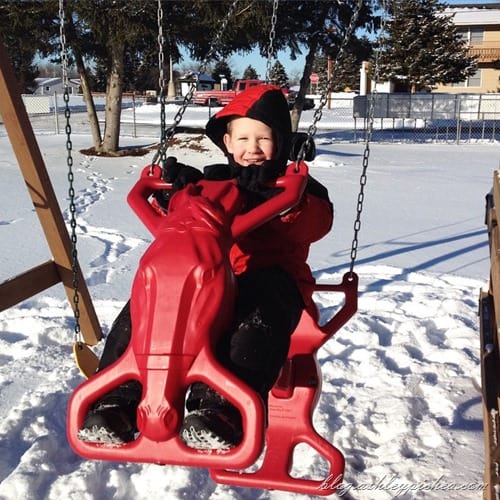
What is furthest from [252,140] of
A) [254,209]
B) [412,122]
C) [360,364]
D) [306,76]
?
[412,122]

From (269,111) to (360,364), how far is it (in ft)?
5.80

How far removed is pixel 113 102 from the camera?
12.3 meters

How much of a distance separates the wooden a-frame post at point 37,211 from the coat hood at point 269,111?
134 cm

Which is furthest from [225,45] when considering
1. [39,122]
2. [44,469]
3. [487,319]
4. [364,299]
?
[39,122]

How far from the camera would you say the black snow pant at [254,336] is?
142cm

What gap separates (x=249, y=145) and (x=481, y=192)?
7.31 metres

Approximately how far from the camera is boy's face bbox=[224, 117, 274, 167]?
2045 millimetres

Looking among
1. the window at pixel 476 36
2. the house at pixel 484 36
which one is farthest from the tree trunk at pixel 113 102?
the window at pixel 476 36

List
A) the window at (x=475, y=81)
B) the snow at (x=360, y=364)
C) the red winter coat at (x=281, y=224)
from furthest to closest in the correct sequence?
the window at (x=475, y=81)
the snow at (x=360, y=364)
the red winter coat at (x=281, y=224)

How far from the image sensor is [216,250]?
1396 mm

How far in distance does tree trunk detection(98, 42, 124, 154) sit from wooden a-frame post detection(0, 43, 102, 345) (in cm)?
912

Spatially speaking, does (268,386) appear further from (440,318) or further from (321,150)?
(321,150)

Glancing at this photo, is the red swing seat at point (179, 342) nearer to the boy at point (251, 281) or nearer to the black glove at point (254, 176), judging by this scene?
the boy at point (251, 281)

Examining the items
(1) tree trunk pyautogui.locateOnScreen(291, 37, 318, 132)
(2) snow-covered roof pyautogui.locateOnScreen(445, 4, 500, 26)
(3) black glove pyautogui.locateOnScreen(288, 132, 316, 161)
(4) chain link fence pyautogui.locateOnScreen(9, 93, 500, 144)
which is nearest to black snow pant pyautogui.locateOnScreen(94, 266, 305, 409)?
(3) black glove pyautogui.locateOnScreen(288, 132, 316, 161)
